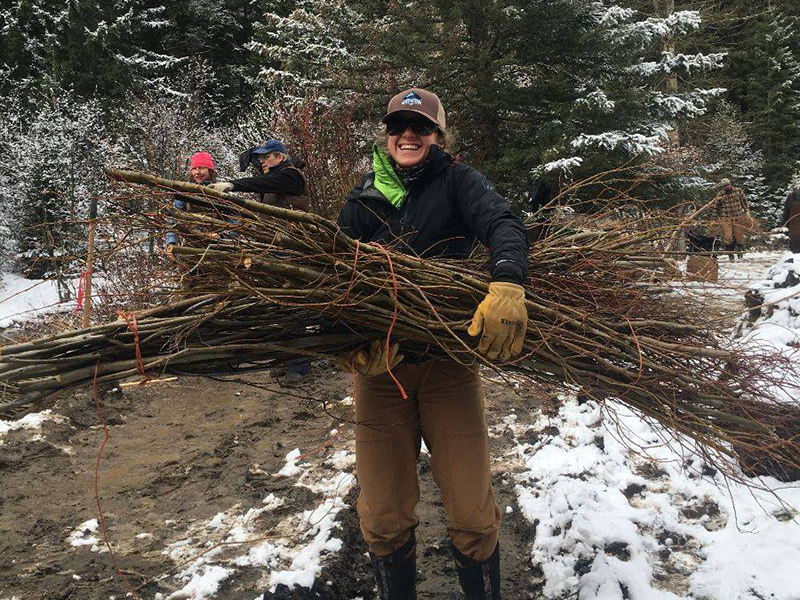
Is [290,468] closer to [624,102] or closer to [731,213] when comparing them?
[624,102]

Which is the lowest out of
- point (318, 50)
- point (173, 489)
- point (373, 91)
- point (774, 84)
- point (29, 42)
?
point (173, 489)

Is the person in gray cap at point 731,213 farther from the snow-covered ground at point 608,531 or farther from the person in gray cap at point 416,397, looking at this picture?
the person in gray cap at point 416,397

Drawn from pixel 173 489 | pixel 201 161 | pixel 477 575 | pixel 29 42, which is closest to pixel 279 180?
pixel 201 161

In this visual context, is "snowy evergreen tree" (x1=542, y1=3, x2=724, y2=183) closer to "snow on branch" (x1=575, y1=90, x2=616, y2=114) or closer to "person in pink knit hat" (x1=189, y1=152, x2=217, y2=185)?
"snow on branch" (x1=575, y1=90, x2=616, y2=114)

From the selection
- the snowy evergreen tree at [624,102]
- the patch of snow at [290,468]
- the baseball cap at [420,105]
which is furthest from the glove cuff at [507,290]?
the snowy evergreen tree at [624,102]

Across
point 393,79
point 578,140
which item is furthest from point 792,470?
point 393,79

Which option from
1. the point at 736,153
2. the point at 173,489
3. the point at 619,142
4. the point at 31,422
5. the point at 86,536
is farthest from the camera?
the point at 736,153

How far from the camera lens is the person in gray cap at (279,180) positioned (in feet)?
15.0

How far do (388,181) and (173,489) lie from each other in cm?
257

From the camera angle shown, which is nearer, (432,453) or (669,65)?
(432,453)

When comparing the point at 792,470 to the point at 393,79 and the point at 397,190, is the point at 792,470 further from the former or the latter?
the point at 393,79

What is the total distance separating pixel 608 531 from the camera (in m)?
2.66

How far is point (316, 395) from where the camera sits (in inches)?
213

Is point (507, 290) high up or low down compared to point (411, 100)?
down
